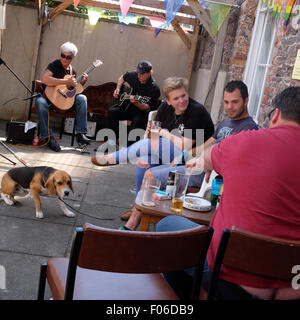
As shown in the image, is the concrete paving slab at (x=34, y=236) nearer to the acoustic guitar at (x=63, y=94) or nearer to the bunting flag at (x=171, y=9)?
the acoustic guitar at (x=63, y=94)

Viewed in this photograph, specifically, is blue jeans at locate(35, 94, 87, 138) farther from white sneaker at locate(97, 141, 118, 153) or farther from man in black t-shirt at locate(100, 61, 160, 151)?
man in black t-shirt at locate(100, 61, 160, 151)

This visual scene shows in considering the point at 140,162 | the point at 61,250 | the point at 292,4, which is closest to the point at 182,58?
the point at 292,4

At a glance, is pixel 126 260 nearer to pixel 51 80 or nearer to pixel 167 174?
pixel 167 174

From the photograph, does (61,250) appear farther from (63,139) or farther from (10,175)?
(63,139)

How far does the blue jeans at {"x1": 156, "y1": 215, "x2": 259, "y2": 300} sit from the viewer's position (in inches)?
68.2

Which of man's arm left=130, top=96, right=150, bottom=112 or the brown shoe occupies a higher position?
man's arm left=130, top=96, right=150, bottom=112

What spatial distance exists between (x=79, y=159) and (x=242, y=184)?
4632mm

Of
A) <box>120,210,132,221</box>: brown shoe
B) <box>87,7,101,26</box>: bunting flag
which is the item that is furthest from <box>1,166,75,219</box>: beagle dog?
<box>87,7,101,26</box>: bunting flag

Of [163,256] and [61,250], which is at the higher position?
[163,256]

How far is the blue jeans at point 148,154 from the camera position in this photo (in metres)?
3.80

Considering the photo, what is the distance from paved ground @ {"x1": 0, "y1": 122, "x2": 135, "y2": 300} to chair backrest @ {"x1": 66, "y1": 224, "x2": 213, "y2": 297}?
1.19 m

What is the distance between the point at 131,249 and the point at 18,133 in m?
5.34

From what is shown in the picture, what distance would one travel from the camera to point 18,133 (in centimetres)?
636

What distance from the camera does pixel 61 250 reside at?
3.14m
